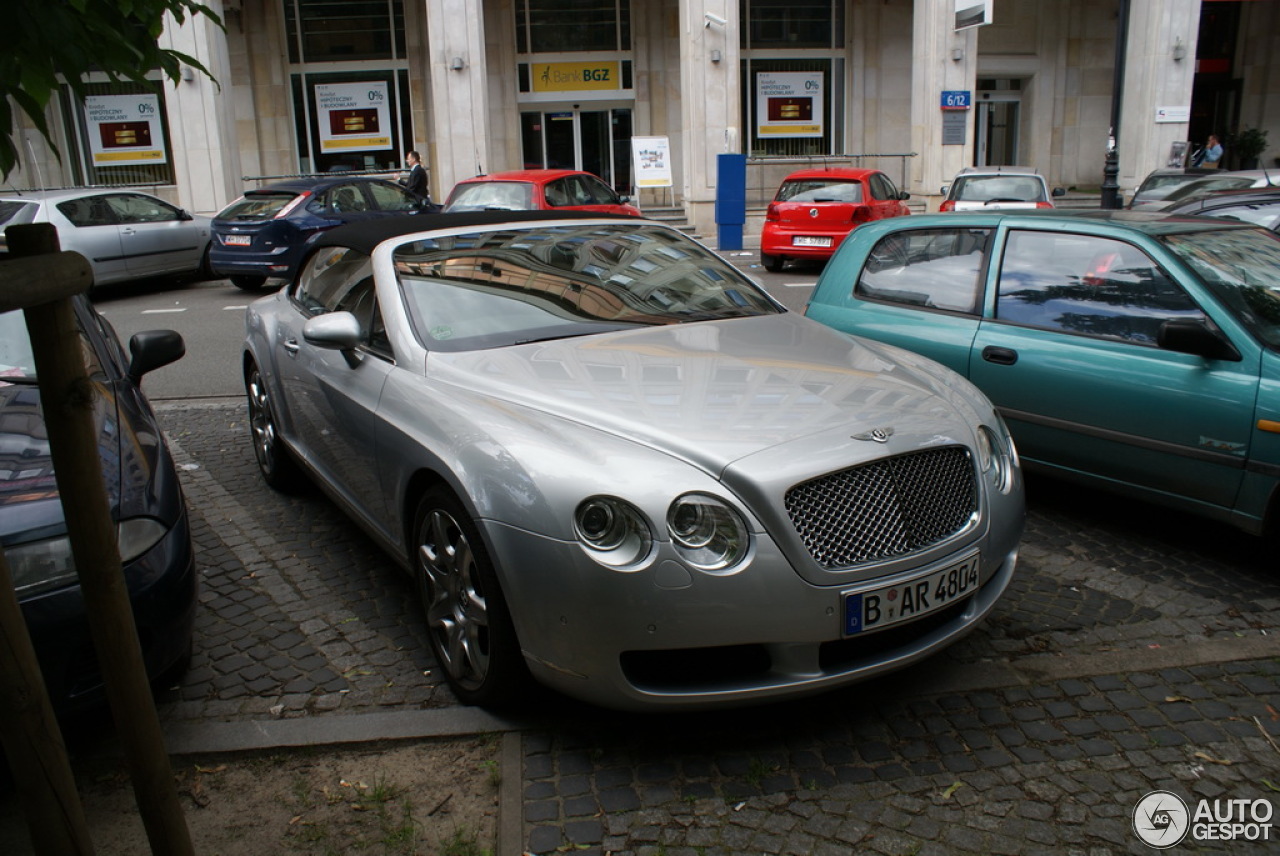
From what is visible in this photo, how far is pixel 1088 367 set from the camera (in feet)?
15.4

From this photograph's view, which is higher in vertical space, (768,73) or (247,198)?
(768,73)

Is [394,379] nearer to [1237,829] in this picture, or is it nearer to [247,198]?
[1237,829]

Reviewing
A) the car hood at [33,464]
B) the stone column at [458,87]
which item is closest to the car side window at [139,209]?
the stone column at [458,87]

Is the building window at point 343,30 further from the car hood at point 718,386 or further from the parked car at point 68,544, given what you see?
the car hood at point 718,386

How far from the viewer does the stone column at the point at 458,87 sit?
22.6 meters

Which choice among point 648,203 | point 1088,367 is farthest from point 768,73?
point 1088,367

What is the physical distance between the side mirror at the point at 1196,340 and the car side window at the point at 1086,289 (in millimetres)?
197

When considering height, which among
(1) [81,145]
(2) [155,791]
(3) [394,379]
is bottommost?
(2) [155,791]

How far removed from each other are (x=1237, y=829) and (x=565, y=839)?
1781 mm

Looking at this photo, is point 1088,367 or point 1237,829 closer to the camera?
point 1237,829

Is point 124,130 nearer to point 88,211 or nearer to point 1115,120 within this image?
point 88,211

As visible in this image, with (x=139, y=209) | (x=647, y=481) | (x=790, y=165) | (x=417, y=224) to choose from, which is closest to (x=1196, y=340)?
→ (x=647, y=481)

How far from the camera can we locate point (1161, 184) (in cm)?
1694

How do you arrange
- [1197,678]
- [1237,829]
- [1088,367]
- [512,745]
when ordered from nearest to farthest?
1. [1237,829]
2. [512,745]
3. [1197,678]
4. [1088,367]
